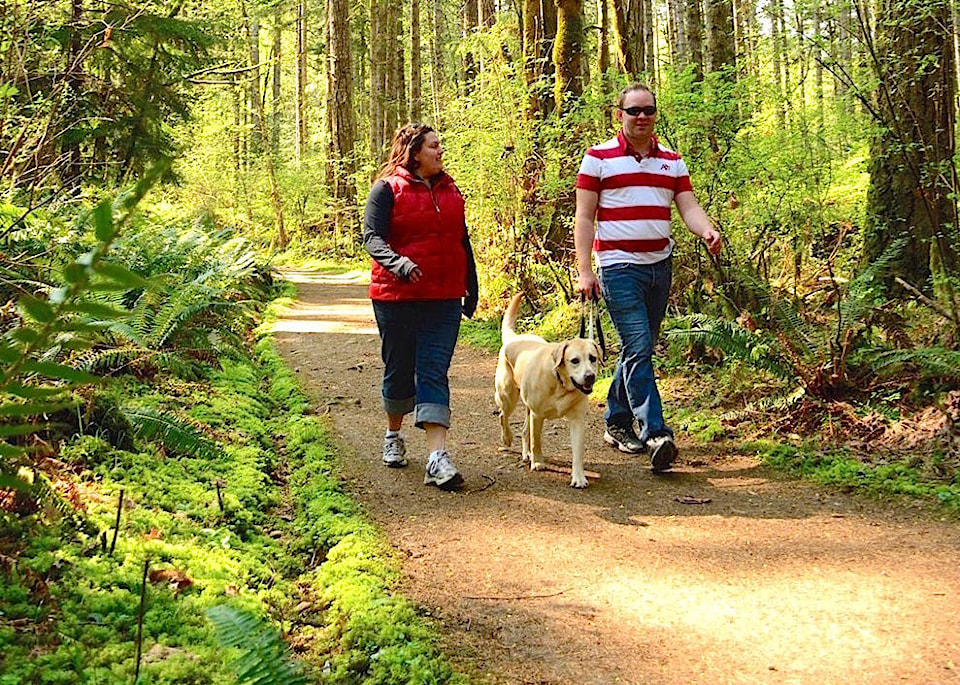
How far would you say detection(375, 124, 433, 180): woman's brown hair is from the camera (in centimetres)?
566

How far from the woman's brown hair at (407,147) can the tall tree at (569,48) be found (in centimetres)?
654

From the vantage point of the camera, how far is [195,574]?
12.7 feet

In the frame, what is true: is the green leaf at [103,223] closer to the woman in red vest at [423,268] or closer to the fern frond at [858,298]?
the woman in red vest at [423,268]

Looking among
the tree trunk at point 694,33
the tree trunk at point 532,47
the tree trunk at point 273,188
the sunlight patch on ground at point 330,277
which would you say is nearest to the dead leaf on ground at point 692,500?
the tree trunk at point 532,47

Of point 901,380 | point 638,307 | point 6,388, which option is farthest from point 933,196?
point 6,388

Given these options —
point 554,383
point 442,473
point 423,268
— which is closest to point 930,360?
point 554,383

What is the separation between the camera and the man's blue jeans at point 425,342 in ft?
19.1

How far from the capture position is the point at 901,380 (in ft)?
20.8

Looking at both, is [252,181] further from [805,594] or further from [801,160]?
[805,594]

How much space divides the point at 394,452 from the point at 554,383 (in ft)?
4.40

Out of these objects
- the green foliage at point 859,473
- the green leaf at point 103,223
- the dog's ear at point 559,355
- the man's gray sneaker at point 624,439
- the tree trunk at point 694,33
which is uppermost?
the tree trunk at point 694,33

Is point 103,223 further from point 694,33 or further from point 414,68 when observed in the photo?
point 414,68

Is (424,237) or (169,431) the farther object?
(424,237)

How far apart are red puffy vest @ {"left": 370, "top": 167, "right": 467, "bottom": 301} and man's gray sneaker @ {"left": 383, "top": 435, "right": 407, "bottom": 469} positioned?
112cm
